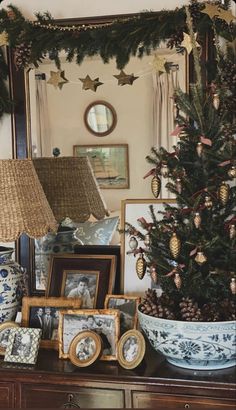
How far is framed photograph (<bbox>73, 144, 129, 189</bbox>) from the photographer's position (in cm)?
204

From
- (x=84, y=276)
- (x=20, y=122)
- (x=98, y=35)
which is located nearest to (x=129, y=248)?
(x=84, y=276)

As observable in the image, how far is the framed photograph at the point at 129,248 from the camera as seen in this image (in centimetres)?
195

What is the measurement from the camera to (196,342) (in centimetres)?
153

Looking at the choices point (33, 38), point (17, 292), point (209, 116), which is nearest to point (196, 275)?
point (209, 116)

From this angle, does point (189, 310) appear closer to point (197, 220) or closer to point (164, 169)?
point (197, 220)

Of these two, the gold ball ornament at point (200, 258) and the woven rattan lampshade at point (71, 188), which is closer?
the gold ball ornament at point (200, 258)

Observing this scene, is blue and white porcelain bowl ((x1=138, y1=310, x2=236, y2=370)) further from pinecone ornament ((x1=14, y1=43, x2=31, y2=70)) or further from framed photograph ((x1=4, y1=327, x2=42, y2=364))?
pinecone ornament ((x1=14, y1=43, x2=31, y2=70))

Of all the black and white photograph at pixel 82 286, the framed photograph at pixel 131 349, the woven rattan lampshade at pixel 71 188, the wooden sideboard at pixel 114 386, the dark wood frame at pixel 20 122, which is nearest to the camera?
the wooden sideboard at pixel 114 386

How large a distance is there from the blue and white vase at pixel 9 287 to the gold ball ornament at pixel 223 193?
716 mm

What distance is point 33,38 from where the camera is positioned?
81.4 inches

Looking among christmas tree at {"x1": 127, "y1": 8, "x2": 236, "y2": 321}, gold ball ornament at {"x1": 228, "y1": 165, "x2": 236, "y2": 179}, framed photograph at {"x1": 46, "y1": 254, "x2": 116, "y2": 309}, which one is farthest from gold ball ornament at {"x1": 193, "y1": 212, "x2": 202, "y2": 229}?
framed photograph at {"x1": 46, "y1": 254, "x2": 116, "y2": 309}

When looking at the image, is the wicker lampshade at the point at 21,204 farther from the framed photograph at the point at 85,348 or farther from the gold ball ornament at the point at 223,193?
the gold ball ornament at the point at 223,193

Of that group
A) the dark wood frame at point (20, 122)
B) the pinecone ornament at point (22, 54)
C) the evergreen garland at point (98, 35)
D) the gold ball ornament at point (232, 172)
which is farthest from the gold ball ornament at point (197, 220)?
the pinecone ornament at point (22, 54)

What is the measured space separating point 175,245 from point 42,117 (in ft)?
2.70
